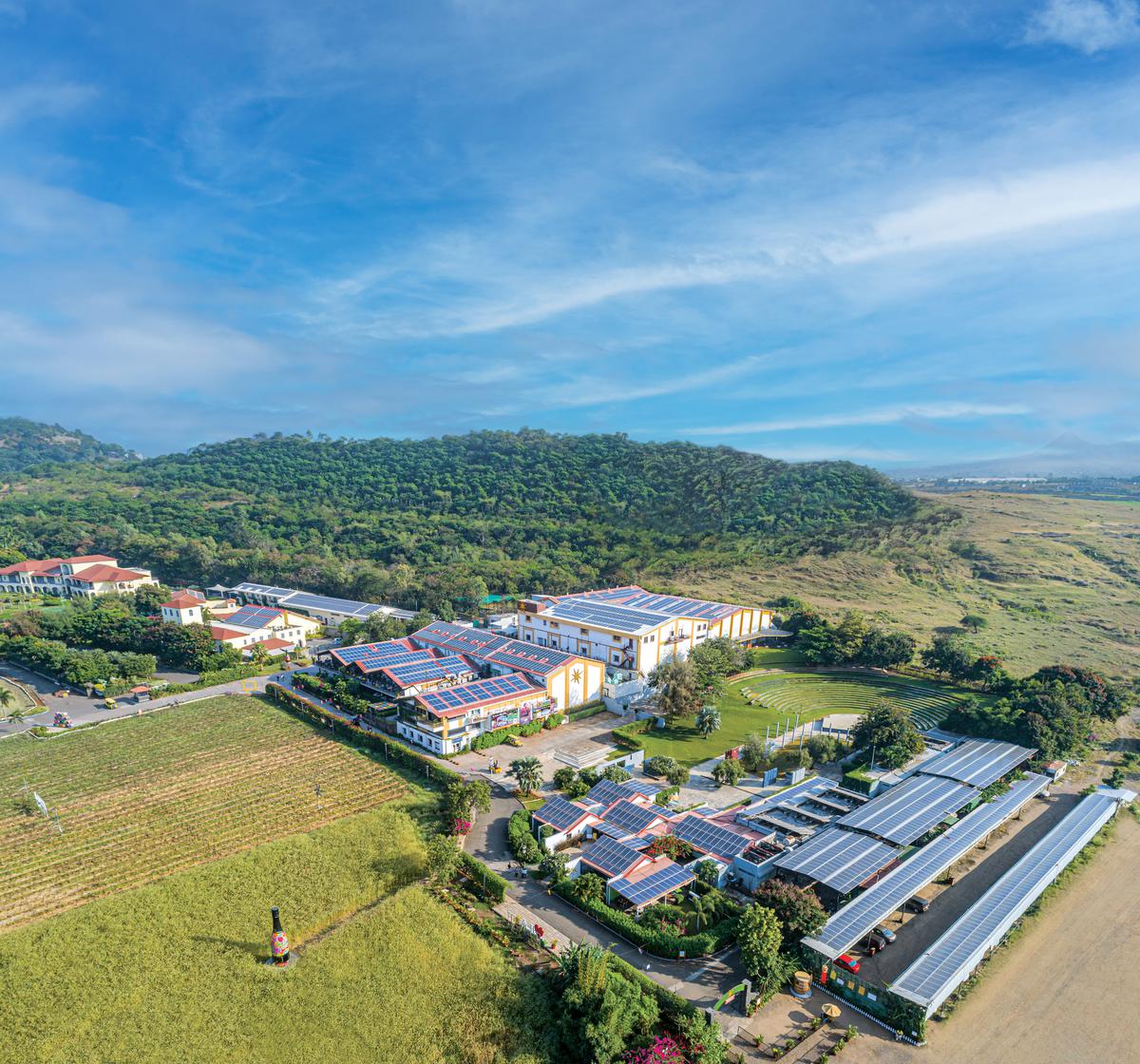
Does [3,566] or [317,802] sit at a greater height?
[3,566]

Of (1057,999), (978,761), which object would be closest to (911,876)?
(1057,999)

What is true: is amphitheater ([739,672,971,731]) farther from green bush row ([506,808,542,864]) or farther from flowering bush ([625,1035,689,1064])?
flowering bush ([625,1035,689,1064])

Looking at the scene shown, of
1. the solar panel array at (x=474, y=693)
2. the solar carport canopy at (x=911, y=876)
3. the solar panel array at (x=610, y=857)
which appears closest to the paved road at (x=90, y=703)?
the solar panel array at (x=474, y=693)

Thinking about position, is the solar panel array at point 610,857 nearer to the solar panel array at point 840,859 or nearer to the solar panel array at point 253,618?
the solar panel array at point 840,859

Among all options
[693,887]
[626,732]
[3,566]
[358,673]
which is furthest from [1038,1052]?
[3,566]

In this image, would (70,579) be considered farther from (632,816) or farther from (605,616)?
(632,816)

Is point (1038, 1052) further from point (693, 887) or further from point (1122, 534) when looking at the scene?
point (1122, 534)
